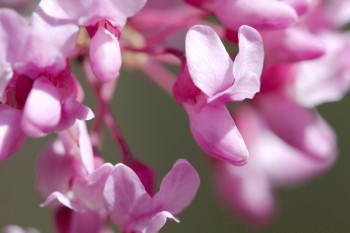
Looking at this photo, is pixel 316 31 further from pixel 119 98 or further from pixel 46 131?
pixel 119 98

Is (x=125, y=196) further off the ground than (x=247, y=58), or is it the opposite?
(x=247, y=58)

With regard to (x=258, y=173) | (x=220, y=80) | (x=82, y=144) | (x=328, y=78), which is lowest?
(x=258, y=173)

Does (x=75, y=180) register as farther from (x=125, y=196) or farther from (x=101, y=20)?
(x=101, y=20)

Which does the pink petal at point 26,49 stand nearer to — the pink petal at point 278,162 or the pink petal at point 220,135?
the pink petal at point 220,135

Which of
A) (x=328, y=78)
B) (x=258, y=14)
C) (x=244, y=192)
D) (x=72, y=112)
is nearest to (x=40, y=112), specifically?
(x=72, y=112)

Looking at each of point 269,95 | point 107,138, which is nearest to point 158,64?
point 269,95

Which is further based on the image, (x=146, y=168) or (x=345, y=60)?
(x=345, y=60)
